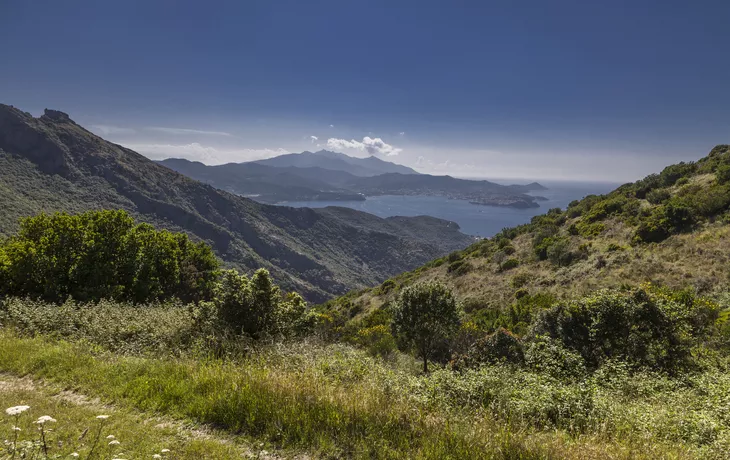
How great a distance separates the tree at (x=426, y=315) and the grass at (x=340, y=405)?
6.15m

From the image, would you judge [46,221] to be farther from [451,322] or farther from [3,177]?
[3,177]

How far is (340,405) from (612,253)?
85.2 feet

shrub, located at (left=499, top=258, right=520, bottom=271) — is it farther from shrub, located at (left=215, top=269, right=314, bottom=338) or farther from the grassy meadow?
shrub, located at (left=215, top=269, right=314, bottom=338)

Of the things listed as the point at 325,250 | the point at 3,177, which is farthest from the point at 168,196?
the point at 325,250

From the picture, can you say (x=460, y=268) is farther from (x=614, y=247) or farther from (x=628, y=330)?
(x=628, y=330)

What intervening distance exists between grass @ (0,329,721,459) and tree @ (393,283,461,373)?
6146 millimetres

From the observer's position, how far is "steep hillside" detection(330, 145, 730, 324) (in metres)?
17.6

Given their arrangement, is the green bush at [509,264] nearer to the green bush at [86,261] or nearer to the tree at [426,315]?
the tree at [426,315]

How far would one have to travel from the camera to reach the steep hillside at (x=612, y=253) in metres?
17.6

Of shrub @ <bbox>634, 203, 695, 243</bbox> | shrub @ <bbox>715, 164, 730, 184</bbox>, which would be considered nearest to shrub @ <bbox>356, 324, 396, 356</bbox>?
shrub @ <bbox>634, 203, 695, 243</bbox>

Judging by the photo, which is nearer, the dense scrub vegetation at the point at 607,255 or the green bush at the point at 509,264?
A: the dense scrub vegetation at the point at 607,255

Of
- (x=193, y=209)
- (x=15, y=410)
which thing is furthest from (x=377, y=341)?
(x=193, y=209)

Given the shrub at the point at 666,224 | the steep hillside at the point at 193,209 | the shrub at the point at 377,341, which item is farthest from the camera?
the steep hillside at the point at 193,209

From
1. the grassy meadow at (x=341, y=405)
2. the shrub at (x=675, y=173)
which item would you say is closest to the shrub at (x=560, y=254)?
the shrub at (x=675, y=173)
